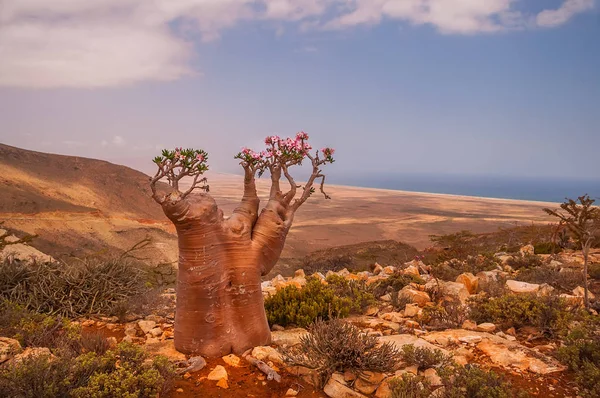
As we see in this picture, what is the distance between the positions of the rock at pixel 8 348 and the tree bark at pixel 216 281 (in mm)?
1808

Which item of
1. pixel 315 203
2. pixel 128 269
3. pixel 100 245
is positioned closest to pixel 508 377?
pixel 128 269

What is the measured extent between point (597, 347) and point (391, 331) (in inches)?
103

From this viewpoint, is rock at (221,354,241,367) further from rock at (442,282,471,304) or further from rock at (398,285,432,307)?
rock at (442,282,471,304)

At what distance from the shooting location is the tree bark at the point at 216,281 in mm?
5117

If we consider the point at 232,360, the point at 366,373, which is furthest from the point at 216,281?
the point at 366,373

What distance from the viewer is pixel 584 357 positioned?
4.69m

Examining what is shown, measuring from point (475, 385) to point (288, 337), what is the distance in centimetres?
271

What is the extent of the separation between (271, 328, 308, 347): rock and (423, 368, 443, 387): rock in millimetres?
1789

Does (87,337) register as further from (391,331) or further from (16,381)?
(391,331)

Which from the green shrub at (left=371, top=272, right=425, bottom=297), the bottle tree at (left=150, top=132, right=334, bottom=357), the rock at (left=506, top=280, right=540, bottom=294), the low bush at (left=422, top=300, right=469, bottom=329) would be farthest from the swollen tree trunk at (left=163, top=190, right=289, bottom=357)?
the rock at (left=506, top=280, right=540, bottom=294)

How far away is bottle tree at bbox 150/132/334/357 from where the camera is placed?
510cm

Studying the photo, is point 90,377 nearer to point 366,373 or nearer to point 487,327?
point 366,373

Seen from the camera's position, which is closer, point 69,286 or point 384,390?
point 384,390

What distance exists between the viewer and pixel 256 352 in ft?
17.2
